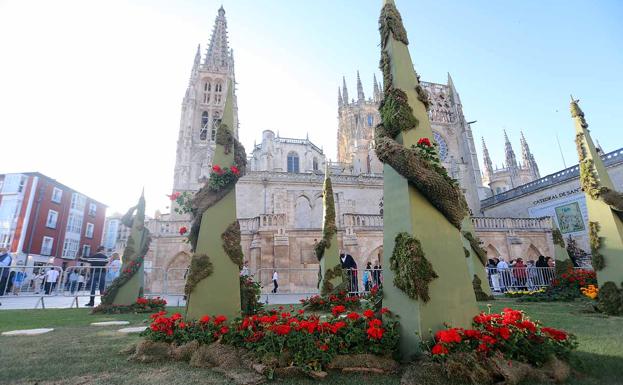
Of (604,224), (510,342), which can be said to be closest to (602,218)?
(604,224)

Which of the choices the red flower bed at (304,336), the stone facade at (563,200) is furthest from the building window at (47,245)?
the stone facade at (563,200)

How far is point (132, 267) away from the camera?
1030 centimetres

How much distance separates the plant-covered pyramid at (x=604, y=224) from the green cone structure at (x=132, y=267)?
13.2 m

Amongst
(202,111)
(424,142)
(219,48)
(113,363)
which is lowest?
(113,363)

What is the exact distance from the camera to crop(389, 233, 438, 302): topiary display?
3883mm

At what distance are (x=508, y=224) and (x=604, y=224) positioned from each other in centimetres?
1793

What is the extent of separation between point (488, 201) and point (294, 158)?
26.6 meters

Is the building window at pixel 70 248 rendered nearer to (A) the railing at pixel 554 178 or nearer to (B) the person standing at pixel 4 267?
(B) the person standing at pixel 4 267

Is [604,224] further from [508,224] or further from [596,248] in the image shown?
[508,224]

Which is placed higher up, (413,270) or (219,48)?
(219,48)

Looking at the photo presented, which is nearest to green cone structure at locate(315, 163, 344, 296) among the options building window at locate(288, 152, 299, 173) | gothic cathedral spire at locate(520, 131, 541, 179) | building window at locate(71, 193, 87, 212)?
building window at locate(288, 152, 299, 173)

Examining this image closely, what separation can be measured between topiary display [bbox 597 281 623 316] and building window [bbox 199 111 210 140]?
1628 inches

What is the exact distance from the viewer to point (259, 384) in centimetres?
326

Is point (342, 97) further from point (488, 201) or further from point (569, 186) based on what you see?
point (569, 186)
